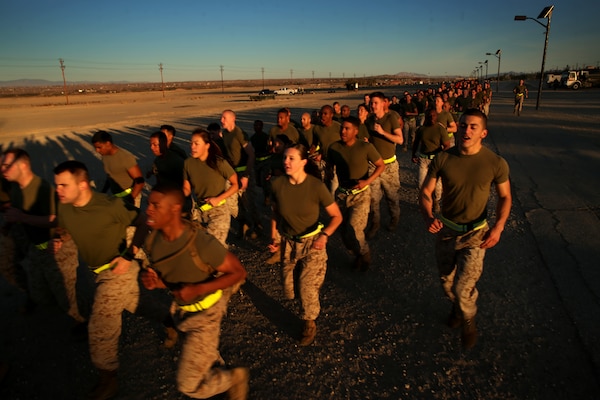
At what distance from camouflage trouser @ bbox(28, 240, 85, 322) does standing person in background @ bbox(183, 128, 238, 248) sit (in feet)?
4.79

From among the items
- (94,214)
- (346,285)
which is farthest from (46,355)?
(346,285)

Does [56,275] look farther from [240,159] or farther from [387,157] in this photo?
[387,157]

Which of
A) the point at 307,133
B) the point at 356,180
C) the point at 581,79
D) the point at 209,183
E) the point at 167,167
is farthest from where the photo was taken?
the point at 581,79

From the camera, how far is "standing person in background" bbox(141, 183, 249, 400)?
7.87 feet

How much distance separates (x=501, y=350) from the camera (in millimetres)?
3383

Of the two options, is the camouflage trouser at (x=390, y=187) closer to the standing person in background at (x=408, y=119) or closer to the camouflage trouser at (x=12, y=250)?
the camouflage trouser at (x=12, y=250)

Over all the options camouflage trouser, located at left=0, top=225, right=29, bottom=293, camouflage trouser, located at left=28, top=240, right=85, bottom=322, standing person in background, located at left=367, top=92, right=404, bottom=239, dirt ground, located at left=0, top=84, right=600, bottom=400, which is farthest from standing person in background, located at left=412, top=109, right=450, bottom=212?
camouflage trouser, located at left=0, top=225, right=29, bottom=293

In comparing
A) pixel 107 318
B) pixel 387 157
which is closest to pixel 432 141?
pixel 387 157

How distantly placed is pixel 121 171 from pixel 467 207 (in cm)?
447

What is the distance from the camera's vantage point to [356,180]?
4844 mm

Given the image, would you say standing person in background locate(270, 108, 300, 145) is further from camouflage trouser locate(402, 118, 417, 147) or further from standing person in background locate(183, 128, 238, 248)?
camouflage trouser locate(402, 118, 417, 147)

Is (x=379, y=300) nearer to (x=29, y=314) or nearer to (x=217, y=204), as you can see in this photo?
(x=217, y=204)

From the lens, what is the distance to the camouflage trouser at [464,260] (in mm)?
3314

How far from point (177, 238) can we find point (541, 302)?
4.08m
